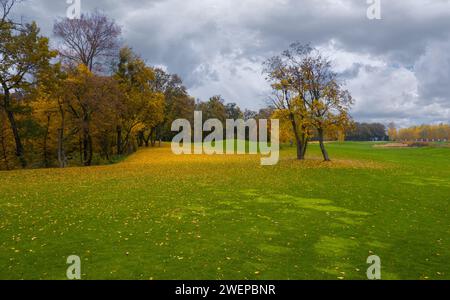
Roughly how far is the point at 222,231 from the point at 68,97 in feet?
106

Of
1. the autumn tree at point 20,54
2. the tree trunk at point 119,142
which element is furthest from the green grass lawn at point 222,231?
the tree trunk at point 119,142

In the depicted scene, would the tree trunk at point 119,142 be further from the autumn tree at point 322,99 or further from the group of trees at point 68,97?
the autumn tree at point 322,99

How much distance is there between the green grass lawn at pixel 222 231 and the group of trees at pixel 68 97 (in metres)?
15.0

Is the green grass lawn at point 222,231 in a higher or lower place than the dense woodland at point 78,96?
lower

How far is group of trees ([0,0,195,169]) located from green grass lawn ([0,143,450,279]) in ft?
49.1

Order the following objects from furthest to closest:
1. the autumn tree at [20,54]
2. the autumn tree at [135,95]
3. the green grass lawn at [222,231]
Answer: the autumn tree at [135,95] < the autumn tree at [20,54] < the green grass lawn at [222,231]

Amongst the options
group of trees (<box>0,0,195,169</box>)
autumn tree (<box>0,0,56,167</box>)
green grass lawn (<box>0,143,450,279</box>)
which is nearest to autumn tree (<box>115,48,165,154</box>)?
group of trees (<box>0,0,195,169</box>)

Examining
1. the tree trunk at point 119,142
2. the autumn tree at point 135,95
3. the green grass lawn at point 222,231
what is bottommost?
the green grass lawn at point 222,231

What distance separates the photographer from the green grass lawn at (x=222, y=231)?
8.44 metres

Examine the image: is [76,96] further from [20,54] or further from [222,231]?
[222,231]

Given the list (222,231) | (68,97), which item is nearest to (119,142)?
(68,97)

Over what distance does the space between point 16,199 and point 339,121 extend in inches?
1221

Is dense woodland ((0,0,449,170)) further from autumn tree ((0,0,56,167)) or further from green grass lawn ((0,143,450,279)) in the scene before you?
green grass lawn ((0,143,450,279))
